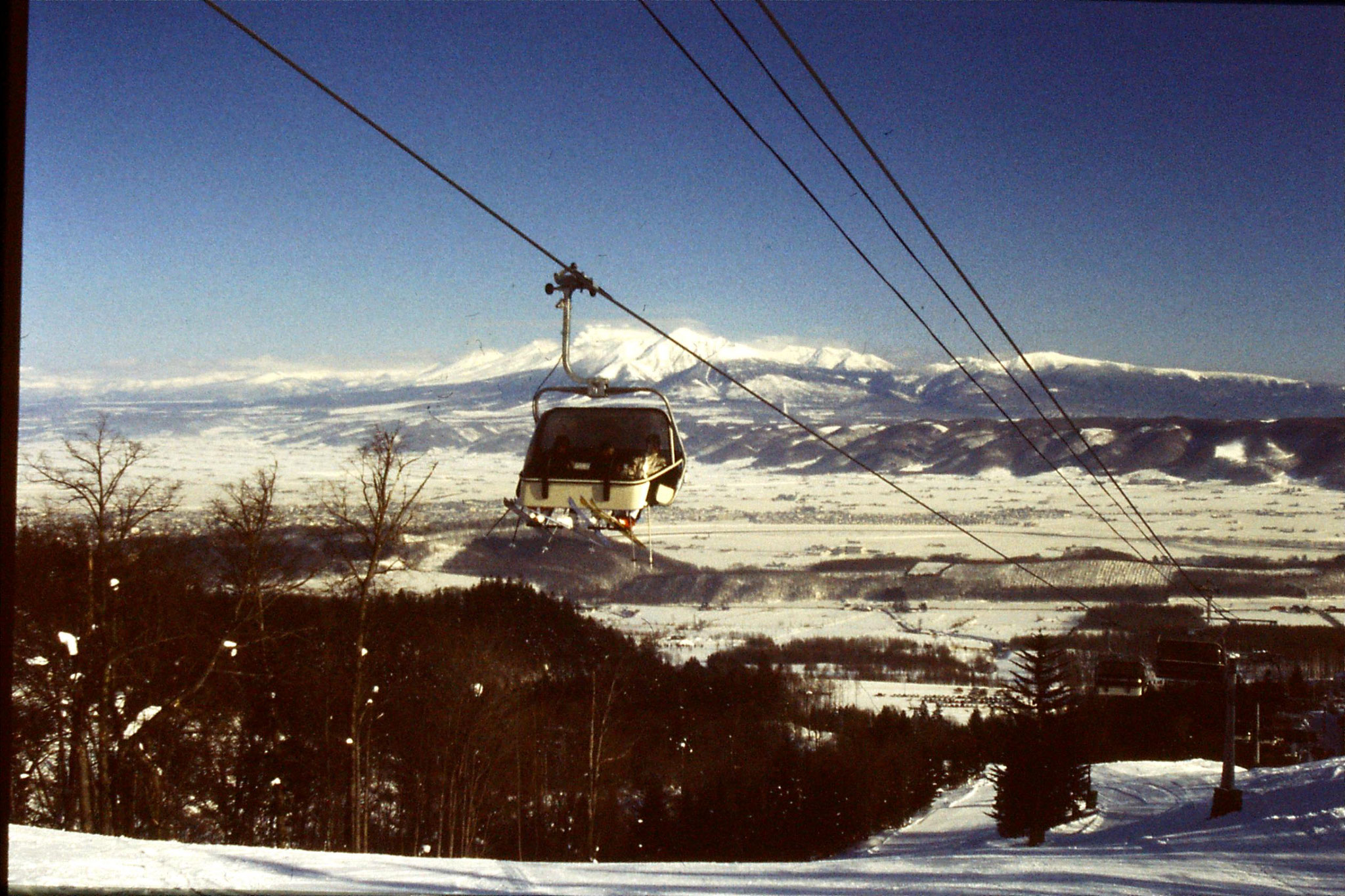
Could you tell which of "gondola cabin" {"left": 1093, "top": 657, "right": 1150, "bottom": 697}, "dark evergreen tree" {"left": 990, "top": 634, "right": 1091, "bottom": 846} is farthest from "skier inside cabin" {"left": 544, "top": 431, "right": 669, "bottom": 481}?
"dark evergreen tree" {"left": 990, "top": 634, "right": 1091, "bottom": 846}

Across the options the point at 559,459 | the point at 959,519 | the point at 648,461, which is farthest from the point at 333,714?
the point at 959,519

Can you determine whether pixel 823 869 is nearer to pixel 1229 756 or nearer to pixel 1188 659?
pixel 1229 756

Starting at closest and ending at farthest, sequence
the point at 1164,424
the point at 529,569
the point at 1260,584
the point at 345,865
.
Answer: the point at 345,865 → the point at 1260,584 → the point at 529,569 → the point at 1164,424

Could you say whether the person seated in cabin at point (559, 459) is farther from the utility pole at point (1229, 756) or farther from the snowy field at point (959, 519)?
the snowy field at point (959, 519)

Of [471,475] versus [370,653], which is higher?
[471,475]

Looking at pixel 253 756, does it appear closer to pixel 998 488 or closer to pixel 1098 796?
pixel 1098 796

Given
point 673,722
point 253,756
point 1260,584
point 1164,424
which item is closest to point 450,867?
point 253,756
